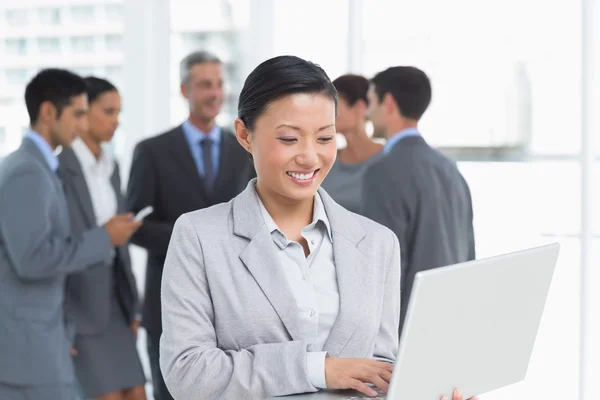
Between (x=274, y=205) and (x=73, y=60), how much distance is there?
439cm

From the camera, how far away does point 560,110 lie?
4.64 m

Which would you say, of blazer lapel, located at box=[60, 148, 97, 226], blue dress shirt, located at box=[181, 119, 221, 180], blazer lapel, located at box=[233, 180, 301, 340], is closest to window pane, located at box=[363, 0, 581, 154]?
blue dress shirt, located at box=[181, 119, 221, 180]

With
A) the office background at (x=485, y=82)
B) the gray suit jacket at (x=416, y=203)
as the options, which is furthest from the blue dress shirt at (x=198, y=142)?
the office background at (x=485, y=82)

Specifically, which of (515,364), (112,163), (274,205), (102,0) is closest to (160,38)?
(102,0)

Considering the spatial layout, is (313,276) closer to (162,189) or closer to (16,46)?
(162,189)

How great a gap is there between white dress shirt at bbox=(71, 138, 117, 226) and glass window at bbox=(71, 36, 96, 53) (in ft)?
6.20

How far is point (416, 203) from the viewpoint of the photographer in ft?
10.2

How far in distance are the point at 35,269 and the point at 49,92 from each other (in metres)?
0.79

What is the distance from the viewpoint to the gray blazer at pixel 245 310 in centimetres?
152

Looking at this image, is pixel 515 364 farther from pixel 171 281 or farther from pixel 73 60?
pixel 73 60

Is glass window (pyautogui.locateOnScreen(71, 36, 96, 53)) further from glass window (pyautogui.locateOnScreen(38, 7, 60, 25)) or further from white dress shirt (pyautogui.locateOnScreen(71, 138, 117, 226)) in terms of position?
white dress shirt (pyautogui.locateOnScreen(71, 138, 117, 226))

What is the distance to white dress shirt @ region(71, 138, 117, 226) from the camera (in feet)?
12.7

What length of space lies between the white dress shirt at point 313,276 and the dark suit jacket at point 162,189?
1.84 metres

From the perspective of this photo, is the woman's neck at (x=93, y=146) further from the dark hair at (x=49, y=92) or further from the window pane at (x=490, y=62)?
the window pane at (x=490, y=62)
